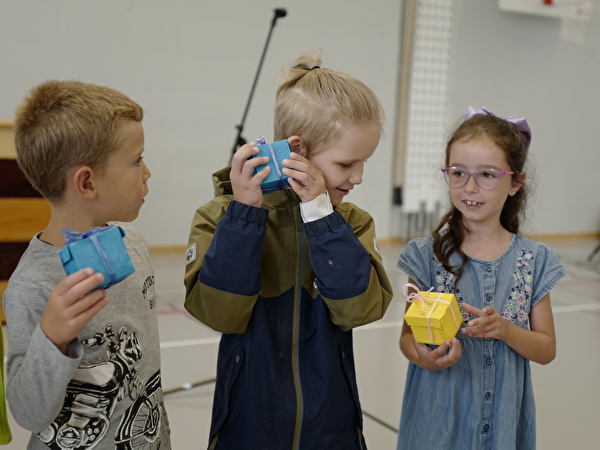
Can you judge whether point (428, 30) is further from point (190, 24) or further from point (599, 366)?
point (599, 366)

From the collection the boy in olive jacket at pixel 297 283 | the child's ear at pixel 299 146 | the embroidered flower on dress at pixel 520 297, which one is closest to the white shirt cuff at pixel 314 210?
the boy in olive jacket at pixel 297 283

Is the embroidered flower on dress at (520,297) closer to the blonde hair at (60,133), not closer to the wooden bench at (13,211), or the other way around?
the blonde hair at (60,133)

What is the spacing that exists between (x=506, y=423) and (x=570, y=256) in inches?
188

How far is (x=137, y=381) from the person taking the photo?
1.08 metres

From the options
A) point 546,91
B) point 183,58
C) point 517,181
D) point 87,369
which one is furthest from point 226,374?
point 546,91

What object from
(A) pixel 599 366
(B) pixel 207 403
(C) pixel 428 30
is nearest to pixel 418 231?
(C) pixel 428 30

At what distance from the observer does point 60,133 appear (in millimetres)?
1005

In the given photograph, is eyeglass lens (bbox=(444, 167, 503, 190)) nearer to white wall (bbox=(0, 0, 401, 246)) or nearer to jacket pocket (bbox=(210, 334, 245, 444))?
jacket pocket (bbox=(210, 334, 245, 444))

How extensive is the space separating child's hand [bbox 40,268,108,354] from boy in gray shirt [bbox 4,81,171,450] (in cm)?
2

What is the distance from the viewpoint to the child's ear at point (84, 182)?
3.33 ft

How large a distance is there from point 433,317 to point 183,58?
4123 mm

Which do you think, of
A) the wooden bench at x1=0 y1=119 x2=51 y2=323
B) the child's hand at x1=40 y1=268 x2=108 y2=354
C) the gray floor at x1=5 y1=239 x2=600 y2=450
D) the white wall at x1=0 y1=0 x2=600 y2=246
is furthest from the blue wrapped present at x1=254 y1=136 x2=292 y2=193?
the white wall at x1=0 y1=0 x2=600 y2=246

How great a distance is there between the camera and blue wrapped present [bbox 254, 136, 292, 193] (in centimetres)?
108

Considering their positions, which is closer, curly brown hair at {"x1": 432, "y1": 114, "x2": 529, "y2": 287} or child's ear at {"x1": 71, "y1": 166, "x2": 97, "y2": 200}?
child's ear at {"x1": 71, "y1": 166, "x2": 97, "y2": 200}
